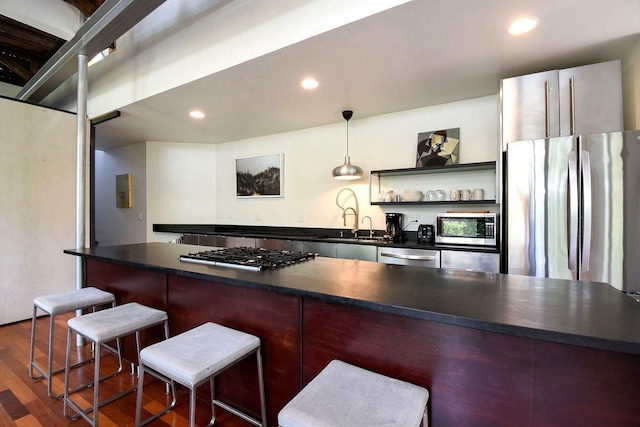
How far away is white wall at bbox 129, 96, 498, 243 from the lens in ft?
10.8

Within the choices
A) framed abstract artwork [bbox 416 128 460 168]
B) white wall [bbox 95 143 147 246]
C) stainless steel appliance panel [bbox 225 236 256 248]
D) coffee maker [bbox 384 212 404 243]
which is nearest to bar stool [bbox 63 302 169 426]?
stainless steel appliance panel [bbox 225 236 256 248]

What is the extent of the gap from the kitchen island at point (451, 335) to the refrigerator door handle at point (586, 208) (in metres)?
1.02

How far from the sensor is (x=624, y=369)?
856 mm

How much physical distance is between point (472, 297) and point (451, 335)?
17 cm

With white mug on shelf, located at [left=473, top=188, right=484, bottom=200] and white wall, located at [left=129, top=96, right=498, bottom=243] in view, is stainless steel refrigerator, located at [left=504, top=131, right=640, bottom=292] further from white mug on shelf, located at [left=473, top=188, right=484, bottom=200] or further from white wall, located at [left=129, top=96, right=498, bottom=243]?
white wall, located at [left=129, top=96, right=498, bottom=243]

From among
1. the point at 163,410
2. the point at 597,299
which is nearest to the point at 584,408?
the point at 597,299

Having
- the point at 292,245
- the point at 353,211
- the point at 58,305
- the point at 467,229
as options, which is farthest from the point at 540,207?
the point at 58,305

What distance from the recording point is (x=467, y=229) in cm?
288

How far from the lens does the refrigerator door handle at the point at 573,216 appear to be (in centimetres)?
213

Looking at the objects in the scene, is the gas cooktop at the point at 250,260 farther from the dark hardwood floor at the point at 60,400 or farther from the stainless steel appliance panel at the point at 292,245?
the stainless steel appliance panel at the point at 292,245

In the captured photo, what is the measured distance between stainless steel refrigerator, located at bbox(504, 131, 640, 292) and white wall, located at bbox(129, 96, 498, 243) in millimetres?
974

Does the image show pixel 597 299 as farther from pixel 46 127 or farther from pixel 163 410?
pixel 46 127

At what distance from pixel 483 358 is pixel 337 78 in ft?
7.80

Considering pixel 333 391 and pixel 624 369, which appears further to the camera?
pixel 333 391
